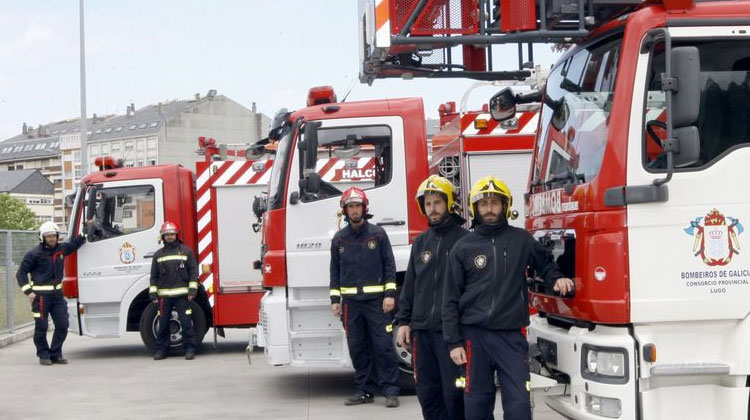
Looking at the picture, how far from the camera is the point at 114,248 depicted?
43.3 feet

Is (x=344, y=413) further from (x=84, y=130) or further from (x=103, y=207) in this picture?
(x=84, y=130)

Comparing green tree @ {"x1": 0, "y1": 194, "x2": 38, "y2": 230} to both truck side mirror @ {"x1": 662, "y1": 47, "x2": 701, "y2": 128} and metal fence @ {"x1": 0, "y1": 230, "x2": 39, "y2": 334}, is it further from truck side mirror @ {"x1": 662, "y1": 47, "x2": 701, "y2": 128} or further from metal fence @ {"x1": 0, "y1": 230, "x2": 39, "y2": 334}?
truck side mirror @ {"x1": 662, "y1": 47, "x2": 701, "y2": 128}

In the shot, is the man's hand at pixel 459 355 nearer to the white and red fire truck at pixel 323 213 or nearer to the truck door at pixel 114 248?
the white and red fire truck at pixel 323 213

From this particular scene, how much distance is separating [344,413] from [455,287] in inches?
129

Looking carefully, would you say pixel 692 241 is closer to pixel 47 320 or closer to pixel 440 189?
pixel 440 189

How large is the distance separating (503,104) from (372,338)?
2.68 metres

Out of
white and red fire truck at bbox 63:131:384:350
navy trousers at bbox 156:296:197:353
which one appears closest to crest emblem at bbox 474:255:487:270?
white and red fire truck at bbox 63:131:384:350

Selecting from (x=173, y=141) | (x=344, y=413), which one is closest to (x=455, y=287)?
(x=344, y=413)

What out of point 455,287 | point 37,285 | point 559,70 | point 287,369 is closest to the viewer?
point 455,287

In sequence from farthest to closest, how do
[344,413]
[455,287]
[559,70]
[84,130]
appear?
[84,130], [344,413], [559,70], [455,287]

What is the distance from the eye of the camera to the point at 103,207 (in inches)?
522

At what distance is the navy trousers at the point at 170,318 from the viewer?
1295 cm

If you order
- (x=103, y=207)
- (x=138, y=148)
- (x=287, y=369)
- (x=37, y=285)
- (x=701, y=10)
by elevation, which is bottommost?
(x=287, y=369)

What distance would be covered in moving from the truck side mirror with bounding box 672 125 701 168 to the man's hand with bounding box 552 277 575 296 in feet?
3.13
